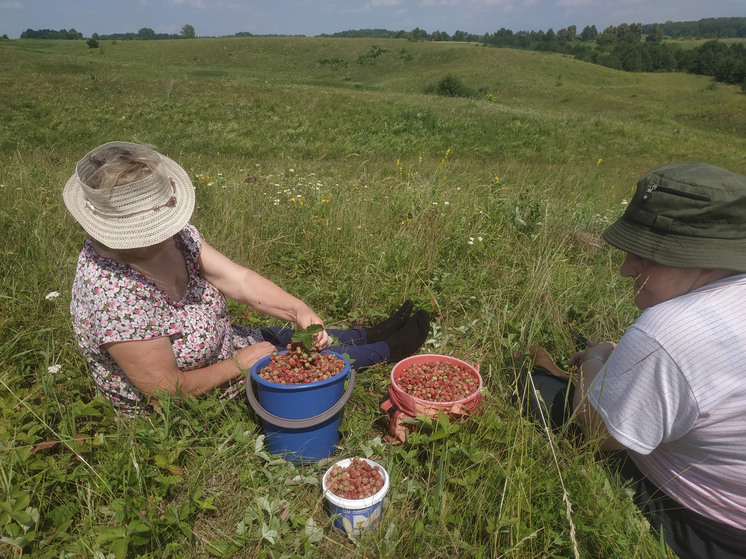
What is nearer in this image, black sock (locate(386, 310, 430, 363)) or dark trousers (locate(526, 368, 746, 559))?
dark trousers (locate(526, 368, 746, 559))

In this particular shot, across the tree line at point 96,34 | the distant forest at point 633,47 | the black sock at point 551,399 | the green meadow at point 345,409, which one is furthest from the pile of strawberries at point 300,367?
the tree line at point 96,34

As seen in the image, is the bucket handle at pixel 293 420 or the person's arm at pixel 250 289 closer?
the bucket handle at pixel 293 420

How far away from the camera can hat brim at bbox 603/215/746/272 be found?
1290mm

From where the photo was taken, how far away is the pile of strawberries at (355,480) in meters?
1.65

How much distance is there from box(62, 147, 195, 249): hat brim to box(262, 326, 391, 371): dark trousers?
1.00 metres

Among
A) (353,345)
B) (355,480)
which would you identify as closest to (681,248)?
(355,480)

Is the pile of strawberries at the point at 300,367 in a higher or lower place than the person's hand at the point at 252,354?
higher

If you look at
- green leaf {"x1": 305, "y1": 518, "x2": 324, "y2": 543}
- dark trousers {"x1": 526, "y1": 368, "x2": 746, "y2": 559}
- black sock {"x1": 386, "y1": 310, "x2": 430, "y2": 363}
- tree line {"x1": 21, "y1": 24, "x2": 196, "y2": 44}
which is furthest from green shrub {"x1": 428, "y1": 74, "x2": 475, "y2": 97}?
tree line {"x1": 21, "y1": 24, "x2": 196, "y2": 44}

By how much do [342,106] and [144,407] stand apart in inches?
646

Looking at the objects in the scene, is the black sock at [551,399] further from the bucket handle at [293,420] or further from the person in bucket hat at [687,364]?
the bucket handle at [293,420]

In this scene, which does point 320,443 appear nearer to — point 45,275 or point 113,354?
point 113,354

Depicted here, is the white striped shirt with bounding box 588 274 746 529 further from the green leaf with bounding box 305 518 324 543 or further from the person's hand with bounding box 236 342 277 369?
the person's hand with bounding box 236 342 277 369

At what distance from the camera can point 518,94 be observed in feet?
98.5

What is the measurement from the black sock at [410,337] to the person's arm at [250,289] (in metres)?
0.51
